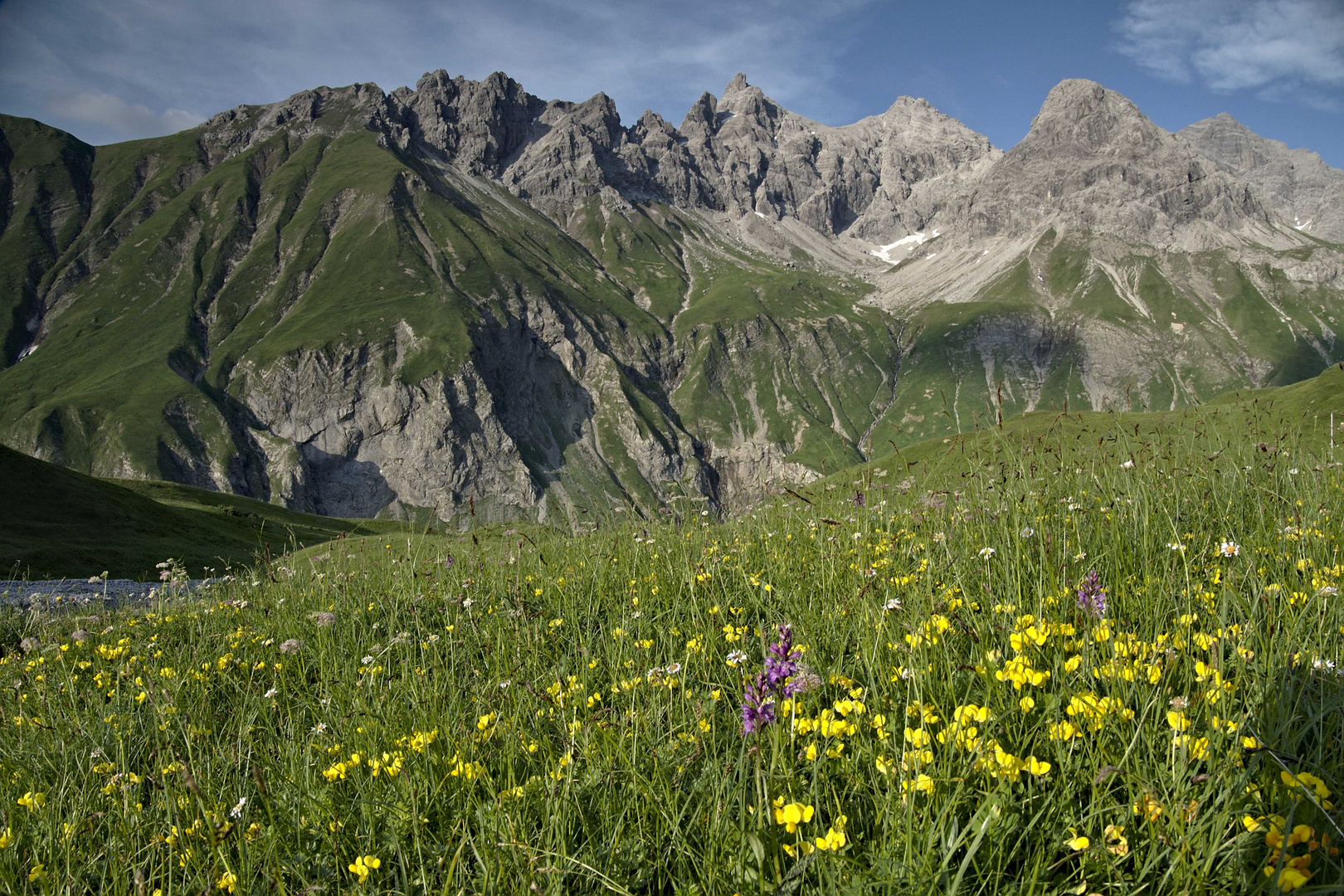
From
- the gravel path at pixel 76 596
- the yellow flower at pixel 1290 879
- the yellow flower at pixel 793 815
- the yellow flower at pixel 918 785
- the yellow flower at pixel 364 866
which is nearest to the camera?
the yellow flower at pixel 1290 879

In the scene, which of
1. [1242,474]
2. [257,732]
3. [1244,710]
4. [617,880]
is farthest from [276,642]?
[1242,474]

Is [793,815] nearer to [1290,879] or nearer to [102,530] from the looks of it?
[1290,879]

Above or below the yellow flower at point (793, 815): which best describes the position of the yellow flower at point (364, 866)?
below

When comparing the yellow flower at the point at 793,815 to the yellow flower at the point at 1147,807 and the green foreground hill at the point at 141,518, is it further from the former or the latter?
the green foreground hill at the point at 141,518

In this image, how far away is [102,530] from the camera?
49406mm

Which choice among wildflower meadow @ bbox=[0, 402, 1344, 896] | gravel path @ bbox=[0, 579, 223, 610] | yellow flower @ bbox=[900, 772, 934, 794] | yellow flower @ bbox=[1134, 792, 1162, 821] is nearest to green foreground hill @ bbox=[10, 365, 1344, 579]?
gravel path @ bbox=[0, 579, 223, 610]

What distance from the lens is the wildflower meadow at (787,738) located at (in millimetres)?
2516

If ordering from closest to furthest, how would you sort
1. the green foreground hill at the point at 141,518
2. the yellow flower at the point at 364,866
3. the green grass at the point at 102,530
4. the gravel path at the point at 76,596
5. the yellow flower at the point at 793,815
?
the yellow flower at the point at 793,815, the yellow flower at the point at 364,866, the gravel path at the point at 76,596, the green foreground hill at the point at 141,518, the green grass at the point at 102,530

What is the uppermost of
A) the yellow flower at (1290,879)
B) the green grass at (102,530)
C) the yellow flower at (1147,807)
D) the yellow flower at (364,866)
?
the yellow flower at (1290,879)

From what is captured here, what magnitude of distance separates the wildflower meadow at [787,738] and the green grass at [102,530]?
32.6 m

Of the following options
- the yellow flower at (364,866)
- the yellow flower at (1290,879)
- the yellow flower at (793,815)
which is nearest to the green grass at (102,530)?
the yellow flower at (364,866)

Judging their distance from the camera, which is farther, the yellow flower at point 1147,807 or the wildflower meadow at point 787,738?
the wildflower meadow at point 787,738

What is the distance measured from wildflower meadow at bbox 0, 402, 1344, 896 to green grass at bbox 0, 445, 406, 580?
32566mm

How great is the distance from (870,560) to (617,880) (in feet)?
13.4
